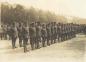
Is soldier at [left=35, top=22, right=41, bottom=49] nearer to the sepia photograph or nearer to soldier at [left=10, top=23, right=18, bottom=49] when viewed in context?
the sepia photograph

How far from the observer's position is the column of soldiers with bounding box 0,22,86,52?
5.65 ft

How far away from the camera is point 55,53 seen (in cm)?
178

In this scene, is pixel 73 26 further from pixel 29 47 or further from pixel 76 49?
pixel 29 47

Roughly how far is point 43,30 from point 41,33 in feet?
0.11

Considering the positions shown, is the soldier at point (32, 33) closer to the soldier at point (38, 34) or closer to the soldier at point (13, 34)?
the soldier at point (38, 34)

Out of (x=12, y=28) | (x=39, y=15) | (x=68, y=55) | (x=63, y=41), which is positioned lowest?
(x=68, y=55)

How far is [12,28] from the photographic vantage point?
1.73m

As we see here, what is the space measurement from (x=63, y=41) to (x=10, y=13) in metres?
0.53

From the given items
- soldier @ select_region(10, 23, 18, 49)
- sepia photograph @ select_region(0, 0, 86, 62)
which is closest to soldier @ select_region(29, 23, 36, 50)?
sepia photograph @ select_region(0, 0, 86, 62)

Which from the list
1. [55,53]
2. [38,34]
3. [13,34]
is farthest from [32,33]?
[55,53]

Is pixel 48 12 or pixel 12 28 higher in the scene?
pixel 48 12

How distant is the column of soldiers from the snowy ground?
0.04 m

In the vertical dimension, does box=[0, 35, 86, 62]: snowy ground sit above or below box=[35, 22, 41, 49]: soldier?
below

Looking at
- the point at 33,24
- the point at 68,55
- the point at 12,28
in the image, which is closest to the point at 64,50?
the point at 68,55
